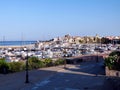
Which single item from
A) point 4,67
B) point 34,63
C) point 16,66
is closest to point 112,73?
point 16,66

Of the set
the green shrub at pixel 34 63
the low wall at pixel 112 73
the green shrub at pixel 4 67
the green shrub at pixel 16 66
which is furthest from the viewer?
the green shrub at pixel 34 63

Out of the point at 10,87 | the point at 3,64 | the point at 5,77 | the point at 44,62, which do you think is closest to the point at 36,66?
the point at 44,62

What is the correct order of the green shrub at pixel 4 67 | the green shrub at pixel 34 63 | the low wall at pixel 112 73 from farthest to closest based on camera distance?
the green shrub at pixel 34 63
the green shrub at pixel 4 67
the low wall at pixel 112 73

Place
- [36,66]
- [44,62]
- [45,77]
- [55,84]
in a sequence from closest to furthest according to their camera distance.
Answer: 1. [55,84]
2. [45,77]
3. [36,66]
4. [44,62]

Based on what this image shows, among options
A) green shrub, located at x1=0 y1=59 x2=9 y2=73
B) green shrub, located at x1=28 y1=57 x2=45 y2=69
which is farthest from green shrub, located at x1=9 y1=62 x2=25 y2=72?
green shrub, located at x1=28 y1=57 x2=45 y2=69

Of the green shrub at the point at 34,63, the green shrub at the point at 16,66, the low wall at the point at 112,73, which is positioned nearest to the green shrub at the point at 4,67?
the green shrub at the point at 16,66

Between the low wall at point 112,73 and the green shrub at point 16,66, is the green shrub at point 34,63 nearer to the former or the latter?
the green shrub at point 16,66

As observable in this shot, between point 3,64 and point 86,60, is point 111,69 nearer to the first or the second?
point 3,64

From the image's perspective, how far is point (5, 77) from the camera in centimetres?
3158

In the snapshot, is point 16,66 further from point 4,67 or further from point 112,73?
point 112,73

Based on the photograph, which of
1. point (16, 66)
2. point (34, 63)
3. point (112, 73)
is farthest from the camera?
point (34, 63)

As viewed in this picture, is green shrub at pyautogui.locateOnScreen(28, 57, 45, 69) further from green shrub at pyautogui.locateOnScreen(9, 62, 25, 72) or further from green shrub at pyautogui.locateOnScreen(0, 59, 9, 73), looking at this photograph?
green shrub at pyautogui.locateOnScreen(0, 59, 9, 73)

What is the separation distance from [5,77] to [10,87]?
6192mm

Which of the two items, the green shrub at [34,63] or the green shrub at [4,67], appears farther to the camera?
the green shrub at [34,63]
